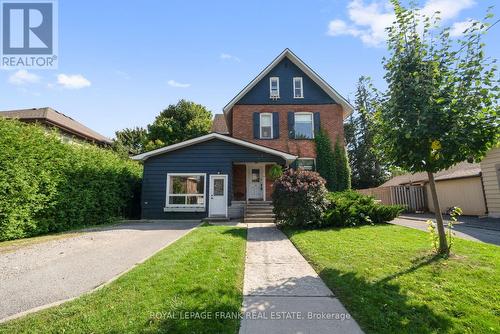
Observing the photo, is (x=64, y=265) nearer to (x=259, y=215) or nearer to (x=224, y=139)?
(x=259, y=215)

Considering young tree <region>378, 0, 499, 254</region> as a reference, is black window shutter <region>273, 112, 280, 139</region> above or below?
above

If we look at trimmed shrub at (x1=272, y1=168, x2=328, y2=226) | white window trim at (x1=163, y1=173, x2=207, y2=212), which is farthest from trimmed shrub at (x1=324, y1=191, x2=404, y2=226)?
white window trim at (x1=163, y1=173, x2=207, y2=212)

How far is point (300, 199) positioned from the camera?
1038 cm

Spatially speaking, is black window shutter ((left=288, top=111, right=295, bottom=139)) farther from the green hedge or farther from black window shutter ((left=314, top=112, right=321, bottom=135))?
the green hedge

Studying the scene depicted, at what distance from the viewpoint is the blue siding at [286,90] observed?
730 inches

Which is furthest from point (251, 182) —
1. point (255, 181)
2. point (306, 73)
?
point (306, 73)

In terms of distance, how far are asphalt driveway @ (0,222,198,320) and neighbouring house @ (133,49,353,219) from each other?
18.9ft

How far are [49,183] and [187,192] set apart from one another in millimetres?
6608

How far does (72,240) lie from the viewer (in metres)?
8.62

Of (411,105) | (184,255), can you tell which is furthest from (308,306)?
(411,105)

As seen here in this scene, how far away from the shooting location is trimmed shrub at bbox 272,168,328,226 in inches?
408

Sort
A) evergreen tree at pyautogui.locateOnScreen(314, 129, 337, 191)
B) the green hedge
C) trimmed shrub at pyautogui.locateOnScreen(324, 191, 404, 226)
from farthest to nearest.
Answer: evergreen tree at pyautogui.locateOnScreen(314, 129, 337, 191) < trimmed shrub at pyautogui.locateOnScreen(324, 191, 404, 226) < the green hedge

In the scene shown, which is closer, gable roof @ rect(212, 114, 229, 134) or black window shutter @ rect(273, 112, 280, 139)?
black window shutter @ rect(273, 112, 280, 139)

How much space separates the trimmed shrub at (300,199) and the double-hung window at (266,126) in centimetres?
744
